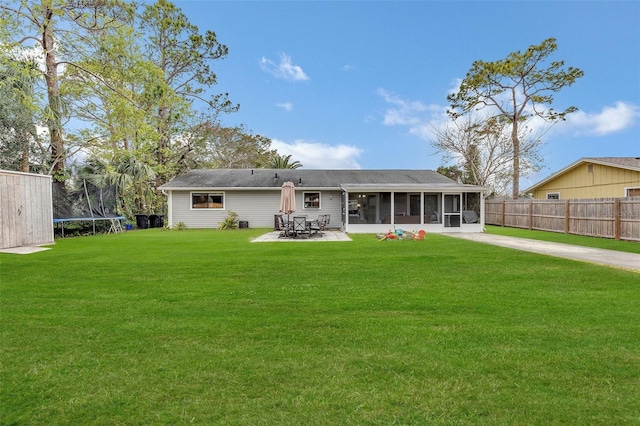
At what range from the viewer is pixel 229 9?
60.0 ft

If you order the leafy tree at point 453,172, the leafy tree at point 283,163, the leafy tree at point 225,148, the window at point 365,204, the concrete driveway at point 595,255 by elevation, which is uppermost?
the leafy tree at point 225,148

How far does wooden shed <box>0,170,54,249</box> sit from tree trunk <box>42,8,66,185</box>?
17.5 feet

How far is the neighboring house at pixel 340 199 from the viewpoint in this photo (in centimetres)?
1575

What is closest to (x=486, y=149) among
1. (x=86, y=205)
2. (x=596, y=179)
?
(x=596, y=179)

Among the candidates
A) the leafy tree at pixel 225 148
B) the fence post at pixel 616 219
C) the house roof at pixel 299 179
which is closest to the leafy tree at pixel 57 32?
the house roof at pixel 299 179

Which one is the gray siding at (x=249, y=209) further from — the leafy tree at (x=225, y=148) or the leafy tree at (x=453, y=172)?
the leafy tree at (x=453, y=172)

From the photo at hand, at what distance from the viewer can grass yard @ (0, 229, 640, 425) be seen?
222 cm

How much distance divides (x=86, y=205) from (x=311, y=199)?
1037cm

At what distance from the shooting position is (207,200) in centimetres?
1828

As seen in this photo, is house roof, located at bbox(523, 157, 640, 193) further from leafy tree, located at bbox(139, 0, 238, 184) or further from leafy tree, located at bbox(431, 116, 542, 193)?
leafy tree, located at bbox(139, 0, 238, 184)

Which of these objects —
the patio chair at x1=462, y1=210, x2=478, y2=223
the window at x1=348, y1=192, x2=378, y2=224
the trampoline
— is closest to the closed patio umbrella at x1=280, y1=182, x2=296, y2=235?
the window at x1=348, y1=192, x2=378, y2=224

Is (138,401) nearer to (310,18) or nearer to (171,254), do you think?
(171,254)

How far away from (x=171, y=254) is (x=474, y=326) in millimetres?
7537

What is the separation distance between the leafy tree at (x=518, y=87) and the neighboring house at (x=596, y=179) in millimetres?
3604
